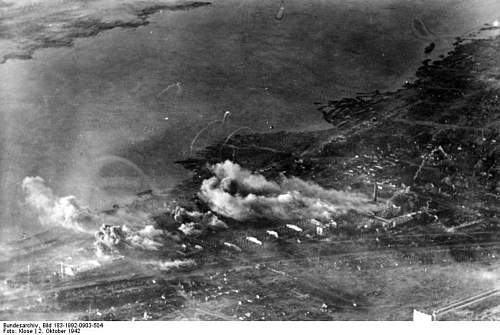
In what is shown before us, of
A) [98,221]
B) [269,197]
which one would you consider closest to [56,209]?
[98,221]

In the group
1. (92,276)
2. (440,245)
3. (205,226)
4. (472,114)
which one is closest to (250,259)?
(205,226)

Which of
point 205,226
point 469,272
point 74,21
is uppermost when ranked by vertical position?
point 74,21

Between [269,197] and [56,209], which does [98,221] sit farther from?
[269,197]

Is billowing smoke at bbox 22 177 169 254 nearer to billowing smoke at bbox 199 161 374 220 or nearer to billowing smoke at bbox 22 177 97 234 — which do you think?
billowing smoke at bbox 22 177 97 234

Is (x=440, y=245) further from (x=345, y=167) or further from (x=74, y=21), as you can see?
(x=74, y=21)

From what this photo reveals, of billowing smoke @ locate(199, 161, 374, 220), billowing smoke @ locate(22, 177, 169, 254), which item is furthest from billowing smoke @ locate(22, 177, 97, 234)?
billowing smoke @ locate(199, 161, 374, 220)

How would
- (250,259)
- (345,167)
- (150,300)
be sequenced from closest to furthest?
(150,300) → (250,259) → (345,167)

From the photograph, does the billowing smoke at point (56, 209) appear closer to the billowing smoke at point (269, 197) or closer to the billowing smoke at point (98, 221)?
the billowing smoke at point (98, 221)

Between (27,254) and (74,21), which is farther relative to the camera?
(74,21)
